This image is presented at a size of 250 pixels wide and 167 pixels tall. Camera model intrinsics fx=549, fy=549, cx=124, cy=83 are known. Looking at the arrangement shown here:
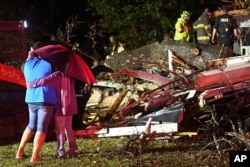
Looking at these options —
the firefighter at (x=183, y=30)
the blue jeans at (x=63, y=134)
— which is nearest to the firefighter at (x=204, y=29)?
the firefighter at (x=183, y=30)

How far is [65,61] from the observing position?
7.64 meters

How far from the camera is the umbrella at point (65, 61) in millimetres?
7441

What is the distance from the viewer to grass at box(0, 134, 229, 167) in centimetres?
703

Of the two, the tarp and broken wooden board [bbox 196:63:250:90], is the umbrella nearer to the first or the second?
the tarp

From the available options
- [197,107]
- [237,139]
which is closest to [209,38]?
[197,107]

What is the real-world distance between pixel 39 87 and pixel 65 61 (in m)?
0.60

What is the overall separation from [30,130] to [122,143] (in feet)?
5.20

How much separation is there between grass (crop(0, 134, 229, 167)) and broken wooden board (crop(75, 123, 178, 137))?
0.16 meters

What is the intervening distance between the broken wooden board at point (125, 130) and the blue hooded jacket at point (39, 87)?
4.36 feet

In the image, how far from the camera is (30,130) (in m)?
7.40

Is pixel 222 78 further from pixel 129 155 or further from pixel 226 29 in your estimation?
pixel 226 29

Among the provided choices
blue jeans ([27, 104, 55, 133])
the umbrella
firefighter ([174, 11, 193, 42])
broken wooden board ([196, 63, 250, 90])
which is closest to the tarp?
the umbrella

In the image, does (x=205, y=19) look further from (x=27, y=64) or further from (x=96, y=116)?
(x=27, y=64)

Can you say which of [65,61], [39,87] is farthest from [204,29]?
[39,87]
